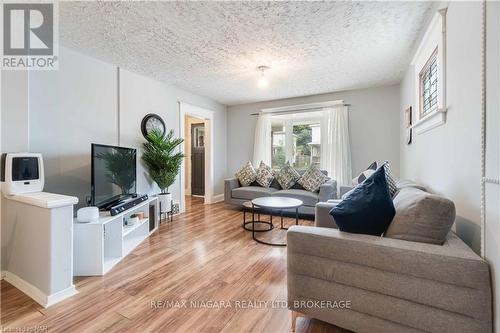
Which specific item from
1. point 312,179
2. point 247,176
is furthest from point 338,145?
point 247,176

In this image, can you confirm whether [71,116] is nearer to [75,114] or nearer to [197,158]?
[75,114]

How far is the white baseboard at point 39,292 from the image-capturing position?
1.62m

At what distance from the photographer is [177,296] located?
1.72 m

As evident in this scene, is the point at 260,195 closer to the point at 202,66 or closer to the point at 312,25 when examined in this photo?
the point at 202,66

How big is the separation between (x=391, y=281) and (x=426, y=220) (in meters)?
0.37

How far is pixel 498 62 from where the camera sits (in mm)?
948

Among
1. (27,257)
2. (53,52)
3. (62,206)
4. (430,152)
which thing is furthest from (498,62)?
(53,52)

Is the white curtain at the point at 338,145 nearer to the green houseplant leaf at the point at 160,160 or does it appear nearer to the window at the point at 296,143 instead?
the window at the point at 296,143

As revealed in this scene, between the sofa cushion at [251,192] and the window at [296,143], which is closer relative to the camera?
the sofa cushion at [251,192]

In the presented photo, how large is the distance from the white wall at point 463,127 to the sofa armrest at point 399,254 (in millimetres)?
241

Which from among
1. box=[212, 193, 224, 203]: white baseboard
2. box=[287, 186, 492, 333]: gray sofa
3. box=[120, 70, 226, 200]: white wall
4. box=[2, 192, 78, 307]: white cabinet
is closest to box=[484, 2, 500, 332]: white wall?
box=[287, 186, 492, 333]: gray sofa

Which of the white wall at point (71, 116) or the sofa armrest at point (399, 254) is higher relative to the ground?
the white wall at point (71, 116)

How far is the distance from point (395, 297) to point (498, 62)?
1.17 meters

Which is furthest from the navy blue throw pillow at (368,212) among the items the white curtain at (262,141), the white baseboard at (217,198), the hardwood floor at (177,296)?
the white baseboard at (217,198)
